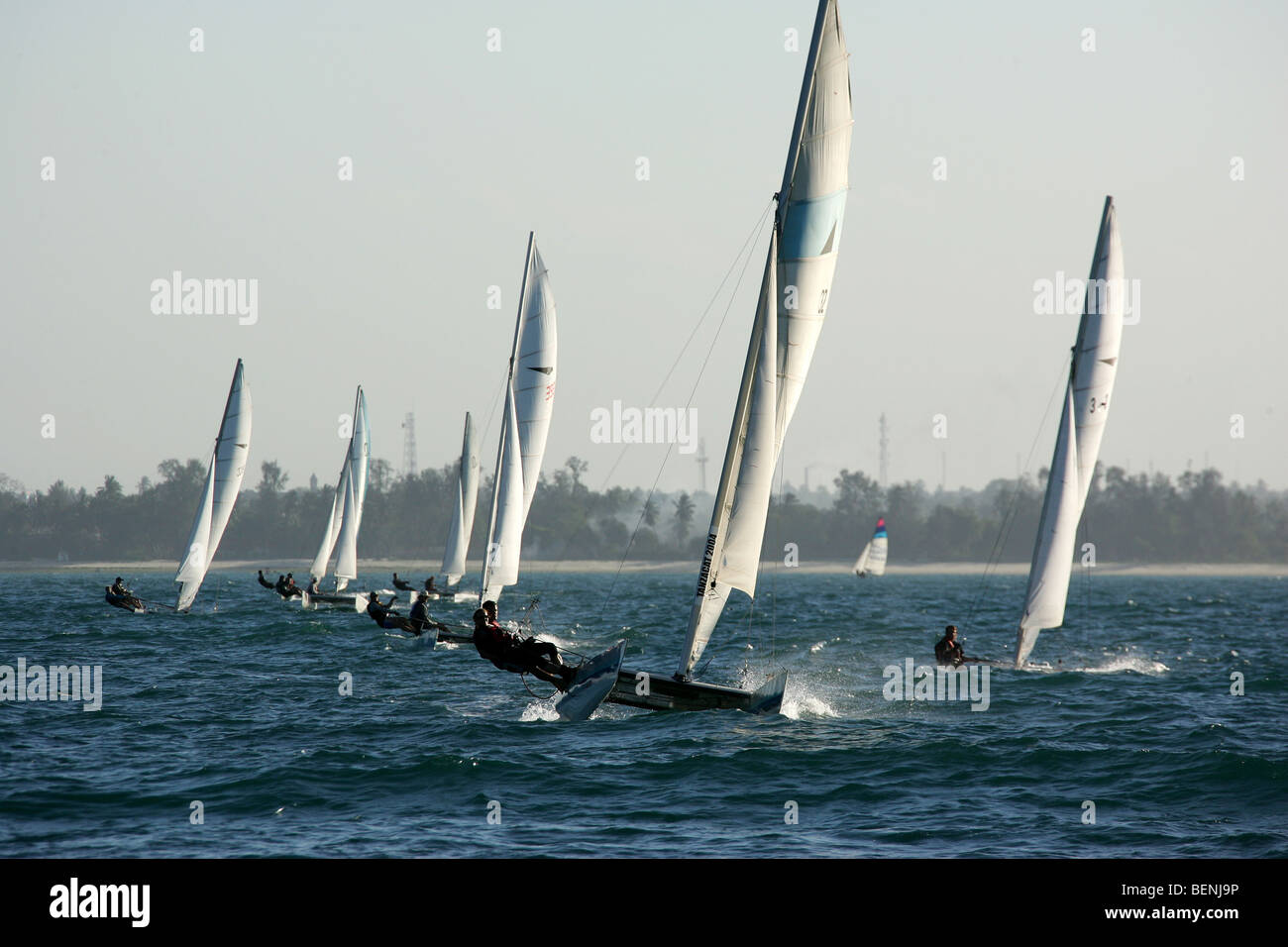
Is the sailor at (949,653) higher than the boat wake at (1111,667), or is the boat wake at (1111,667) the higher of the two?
the sailor at (949,653)

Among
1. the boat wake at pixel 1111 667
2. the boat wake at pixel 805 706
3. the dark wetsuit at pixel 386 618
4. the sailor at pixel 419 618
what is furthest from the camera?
the dark wetsuit at pixel 386 618

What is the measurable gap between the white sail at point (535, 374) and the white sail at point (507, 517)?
0.38 metres

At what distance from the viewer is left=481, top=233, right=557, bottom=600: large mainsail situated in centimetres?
3741

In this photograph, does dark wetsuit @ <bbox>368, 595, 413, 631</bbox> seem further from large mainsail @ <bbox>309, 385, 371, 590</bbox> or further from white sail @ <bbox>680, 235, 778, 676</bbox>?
large mainsail @ <bbox>309, 385, 371, 590</bbox>

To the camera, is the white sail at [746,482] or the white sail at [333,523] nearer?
the white sail at [746,482]

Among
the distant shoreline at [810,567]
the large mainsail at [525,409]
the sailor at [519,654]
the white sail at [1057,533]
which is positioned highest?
the large mainsail at [525,409]

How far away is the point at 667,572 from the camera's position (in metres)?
191

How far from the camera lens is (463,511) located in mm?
55312

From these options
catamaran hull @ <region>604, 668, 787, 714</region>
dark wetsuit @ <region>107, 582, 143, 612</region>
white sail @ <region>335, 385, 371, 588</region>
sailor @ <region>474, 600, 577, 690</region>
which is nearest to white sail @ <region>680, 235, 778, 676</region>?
catamaran hull @ <region>604, 668, 787, 714</region>

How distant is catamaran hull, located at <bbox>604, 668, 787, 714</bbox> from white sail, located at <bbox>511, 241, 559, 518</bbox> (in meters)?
17.6

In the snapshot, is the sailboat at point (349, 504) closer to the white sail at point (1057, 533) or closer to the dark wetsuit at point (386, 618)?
the dark wetsuit at point (386, 618)


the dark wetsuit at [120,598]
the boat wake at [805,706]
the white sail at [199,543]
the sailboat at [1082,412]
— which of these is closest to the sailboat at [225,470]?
the white sail at [199,543]

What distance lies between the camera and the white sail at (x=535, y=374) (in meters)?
38.2
